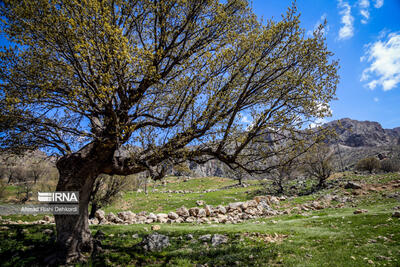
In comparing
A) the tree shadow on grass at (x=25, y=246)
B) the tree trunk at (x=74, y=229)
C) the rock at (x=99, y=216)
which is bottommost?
the rock at (x=99, y=216)

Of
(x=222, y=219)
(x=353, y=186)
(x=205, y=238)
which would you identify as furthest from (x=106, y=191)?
(x=353, y=186)

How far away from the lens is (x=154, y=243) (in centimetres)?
969

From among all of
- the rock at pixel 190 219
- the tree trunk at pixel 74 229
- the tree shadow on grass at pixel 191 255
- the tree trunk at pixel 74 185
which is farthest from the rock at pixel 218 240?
the rock at pixel 190 219

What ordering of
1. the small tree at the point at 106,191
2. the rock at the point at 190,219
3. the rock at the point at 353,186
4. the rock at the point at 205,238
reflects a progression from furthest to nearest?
the rock at the point at 353,186 < the small tree at the point at 106,191 < the rock at the point at 190,219 < the rock at the point at 205,238

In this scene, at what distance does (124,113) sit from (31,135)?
384 cm

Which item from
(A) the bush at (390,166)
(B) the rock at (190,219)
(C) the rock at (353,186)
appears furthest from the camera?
(A) the bush at (390,166)

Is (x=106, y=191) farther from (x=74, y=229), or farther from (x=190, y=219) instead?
(x=74, y=229)

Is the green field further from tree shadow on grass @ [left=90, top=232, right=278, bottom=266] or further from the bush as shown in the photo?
the bush

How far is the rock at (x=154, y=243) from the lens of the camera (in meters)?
9.38

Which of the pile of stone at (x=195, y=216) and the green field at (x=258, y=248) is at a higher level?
the green field at (x=258, y=248)

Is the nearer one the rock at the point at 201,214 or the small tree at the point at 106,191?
the small tree at the point at 106,191

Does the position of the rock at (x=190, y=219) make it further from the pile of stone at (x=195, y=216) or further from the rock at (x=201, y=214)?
the rock at (x=201, y=214)

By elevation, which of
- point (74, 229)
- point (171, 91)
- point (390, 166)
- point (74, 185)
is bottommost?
point (74, 229)

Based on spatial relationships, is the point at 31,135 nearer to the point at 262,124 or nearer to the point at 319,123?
the point at 262,124
